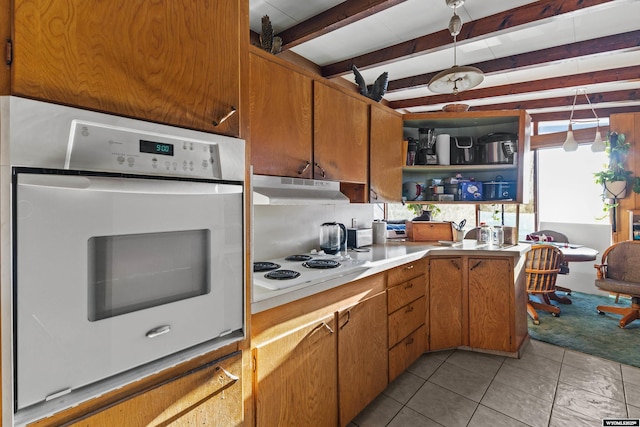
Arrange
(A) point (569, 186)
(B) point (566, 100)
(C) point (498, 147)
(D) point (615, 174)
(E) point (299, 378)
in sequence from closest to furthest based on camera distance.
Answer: (E) point (299, 378) < (C) point (498, 147) < (D) point (615, 174) < (B) point (566, 100) < (A) point (569, 186)

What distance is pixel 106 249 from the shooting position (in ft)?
2.80

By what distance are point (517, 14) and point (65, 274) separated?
3.11 m

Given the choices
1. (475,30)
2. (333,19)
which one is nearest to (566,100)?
(475,30)

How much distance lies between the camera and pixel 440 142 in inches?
124

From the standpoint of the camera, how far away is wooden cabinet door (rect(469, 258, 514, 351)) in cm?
262

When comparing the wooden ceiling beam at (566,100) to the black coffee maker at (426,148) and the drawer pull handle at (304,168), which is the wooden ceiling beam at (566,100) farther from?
the drawer pull handle at (304,168)

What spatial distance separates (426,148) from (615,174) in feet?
11.0

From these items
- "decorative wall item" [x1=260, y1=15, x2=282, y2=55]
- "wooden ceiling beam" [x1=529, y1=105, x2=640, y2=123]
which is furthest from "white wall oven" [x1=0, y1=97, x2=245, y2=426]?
"wooden ceiling beam" [x1=529, y1=105, x2=640, y2=123]

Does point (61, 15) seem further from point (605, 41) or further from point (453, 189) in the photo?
point (605, 41)

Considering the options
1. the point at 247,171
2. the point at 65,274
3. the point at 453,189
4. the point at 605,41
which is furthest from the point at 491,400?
the point at 605,41

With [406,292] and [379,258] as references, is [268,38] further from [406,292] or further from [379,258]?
[406,292]

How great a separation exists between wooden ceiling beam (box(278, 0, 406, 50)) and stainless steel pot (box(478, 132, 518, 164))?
1.59 metres

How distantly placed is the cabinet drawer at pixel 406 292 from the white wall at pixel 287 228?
680mm

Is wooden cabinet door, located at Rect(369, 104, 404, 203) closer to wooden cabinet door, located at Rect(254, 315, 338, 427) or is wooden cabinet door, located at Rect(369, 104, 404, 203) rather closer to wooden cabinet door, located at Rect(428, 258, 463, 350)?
wooden cabinet door, located at Rect(428, 258, 463, 350)
